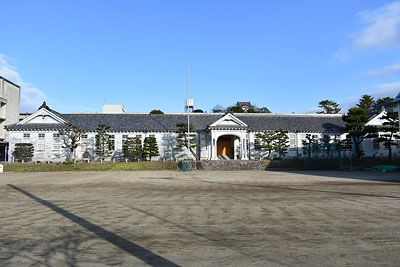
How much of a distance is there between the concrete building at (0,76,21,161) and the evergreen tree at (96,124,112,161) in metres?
18.8

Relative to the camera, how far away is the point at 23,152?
30031mm

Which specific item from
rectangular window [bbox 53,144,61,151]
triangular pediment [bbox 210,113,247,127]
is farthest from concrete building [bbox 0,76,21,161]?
triangular pediment [bbox 210,113,247,127]

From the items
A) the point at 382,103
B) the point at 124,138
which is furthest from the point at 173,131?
the point at 382,103

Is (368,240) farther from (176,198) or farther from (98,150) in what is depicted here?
(98,150)

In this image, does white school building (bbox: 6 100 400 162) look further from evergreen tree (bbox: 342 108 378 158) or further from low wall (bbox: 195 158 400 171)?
low wall (bbox: 195 158 400 171)

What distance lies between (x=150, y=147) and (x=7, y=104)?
28.3 m

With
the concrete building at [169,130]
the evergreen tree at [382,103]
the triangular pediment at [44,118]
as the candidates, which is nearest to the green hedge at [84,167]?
the concrete building at [169,130]

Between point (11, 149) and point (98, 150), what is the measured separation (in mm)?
10355

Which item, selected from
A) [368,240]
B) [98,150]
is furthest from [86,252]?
[98,150]

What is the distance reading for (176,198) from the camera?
9102 mm

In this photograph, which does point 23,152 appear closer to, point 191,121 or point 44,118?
point 44,118

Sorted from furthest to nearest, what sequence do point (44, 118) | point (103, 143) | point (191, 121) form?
point (191, 121), point (44, 118), point (103, 143)

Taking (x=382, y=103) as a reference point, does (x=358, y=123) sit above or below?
below

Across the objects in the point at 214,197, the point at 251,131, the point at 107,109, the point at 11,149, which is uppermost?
the point at 107,109
